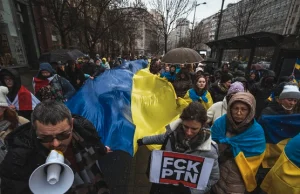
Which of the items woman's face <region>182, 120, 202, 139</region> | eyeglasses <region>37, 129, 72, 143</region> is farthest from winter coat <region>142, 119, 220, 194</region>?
eyeglasses <region>37, 129, 72, 143</region>

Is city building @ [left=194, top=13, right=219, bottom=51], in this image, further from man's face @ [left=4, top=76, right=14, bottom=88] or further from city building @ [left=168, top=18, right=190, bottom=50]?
man's face @ [left=4, top=76, right=14, bottom=88]

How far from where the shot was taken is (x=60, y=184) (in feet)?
3.47

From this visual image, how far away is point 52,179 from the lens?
98cm

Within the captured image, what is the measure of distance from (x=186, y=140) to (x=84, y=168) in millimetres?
881

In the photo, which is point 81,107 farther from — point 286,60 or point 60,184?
point 286,60

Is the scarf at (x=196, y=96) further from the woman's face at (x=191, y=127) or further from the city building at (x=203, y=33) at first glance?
the city building at (x=203, y=33)

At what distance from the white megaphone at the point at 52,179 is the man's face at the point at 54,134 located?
178mm

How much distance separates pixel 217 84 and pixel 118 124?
2495 mm

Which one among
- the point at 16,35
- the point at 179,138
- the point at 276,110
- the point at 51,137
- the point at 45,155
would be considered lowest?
the point at 276,110

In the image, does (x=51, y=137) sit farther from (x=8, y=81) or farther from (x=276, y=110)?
(x=276, y=110)

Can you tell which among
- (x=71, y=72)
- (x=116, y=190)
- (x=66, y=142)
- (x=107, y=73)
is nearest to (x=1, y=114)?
(x=66, y=142)

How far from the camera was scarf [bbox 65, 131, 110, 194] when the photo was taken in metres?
1.35

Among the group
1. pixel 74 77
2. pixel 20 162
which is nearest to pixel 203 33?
pixel 74 77

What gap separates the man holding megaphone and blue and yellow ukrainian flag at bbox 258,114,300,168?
87.9 inches
